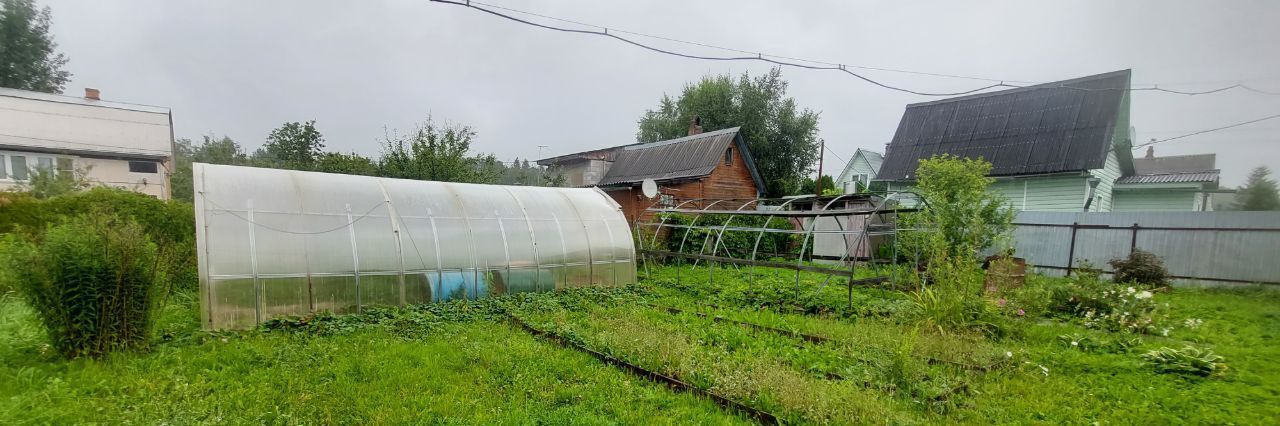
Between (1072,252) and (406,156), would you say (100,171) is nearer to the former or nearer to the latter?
(406,156)

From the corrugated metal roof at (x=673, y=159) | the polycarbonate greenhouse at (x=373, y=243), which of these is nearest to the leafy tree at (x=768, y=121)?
the corrugated metal roof at (x=673, y=159)

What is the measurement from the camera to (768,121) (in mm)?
28125

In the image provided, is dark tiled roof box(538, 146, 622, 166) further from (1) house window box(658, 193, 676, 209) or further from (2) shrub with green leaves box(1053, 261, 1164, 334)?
(2) shrub with green leaves box(1053, 261, 1164, 334)

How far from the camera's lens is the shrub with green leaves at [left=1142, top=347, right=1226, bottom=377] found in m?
5.05

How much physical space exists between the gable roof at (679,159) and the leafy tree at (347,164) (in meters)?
10.9

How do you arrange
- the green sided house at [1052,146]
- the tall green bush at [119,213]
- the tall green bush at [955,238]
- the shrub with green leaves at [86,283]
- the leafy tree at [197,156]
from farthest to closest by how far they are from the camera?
the leafy tree at [197,156]
the green sided house at [1052,146]
the tall green bush at [119,213]
the tall green bush at [955,238]
the shrub with green leaves at [86,283]

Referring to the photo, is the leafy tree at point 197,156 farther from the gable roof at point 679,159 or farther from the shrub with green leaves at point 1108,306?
the shrub with green leaves at point 1108,306

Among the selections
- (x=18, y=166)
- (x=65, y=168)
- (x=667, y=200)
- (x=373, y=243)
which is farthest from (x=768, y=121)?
(x=18, y=166)

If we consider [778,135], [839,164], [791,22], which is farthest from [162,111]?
[839,164]

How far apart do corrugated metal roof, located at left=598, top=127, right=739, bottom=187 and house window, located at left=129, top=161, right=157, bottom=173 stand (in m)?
23.0

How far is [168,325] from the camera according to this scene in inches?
262

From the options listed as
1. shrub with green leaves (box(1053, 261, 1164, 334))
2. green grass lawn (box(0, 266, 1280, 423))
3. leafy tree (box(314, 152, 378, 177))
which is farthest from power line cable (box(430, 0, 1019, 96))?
leafy tree (box(314, 152, 378, 177))

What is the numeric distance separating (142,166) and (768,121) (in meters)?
33.8

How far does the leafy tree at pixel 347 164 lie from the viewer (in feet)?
65.8
